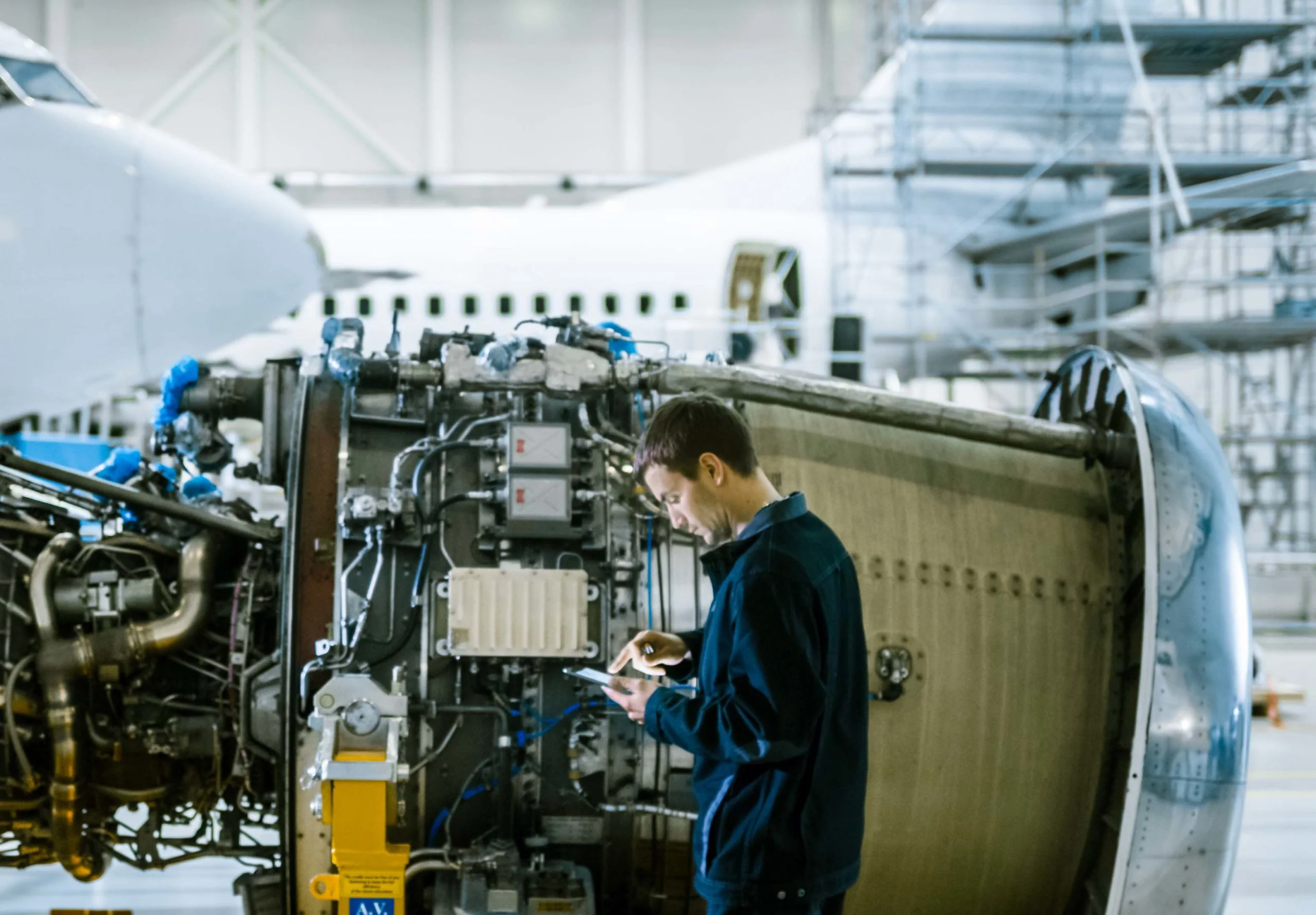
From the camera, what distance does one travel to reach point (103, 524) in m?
4.73

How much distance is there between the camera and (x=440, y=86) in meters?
26.5

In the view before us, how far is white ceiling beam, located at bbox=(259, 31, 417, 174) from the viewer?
2648 centimetres

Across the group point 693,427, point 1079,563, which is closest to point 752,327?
point 1079,563

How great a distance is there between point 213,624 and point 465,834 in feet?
4.11

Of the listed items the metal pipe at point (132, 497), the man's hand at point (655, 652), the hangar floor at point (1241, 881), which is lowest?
the hangar floor at point (1241, 881)

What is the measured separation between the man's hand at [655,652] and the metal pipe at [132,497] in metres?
2.02

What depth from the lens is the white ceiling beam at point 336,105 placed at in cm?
2648

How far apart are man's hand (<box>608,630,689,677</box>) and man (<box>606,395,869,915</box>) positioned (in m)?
0.14

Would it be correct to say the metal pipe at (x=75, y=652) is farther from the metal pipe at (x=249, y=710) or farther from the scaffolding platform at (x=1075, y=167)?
the scaffolding platform at (x=1075, y=167)

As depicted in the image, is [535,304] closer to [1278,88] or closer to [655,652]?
[1278,88]

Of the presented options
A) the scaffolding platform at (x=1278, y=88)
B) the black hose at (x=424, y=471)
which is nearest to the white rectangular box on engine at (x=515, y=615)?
the black hose at (x=424, y=471)

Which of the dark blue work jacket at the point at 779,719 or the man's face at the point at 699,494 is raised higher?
the man's face at the point at 699,494

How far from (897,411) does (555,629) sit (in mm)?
1423

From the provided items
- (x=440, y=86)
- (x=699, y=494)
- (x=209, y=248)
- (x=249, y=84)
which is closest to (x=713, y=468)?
(x=699, y=494)
